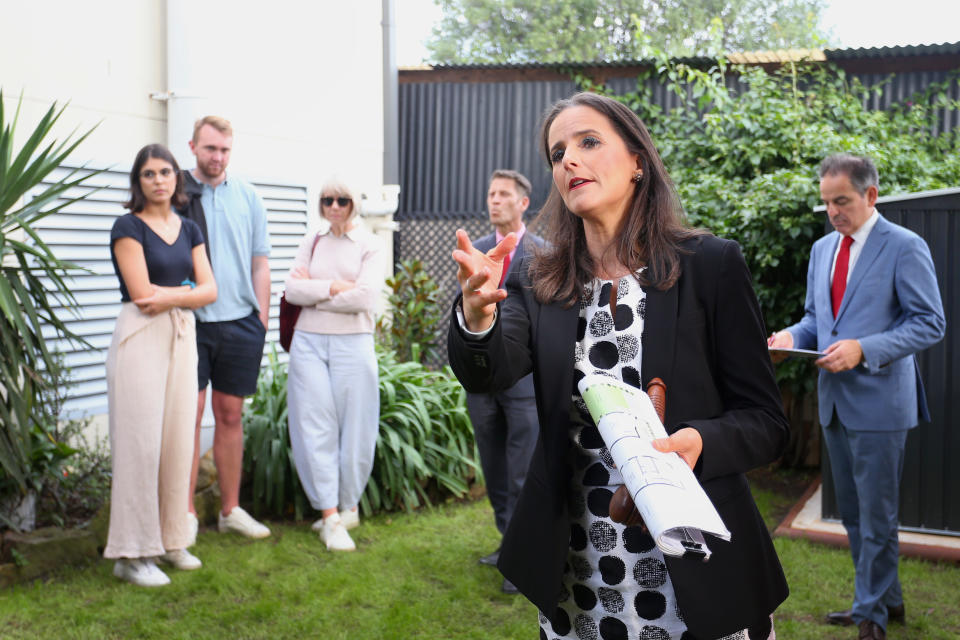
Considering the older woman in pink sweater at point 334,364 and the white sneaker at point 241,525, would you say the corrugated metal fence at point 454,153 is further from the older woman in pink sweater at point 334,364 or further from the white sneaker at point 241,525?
the white sneaker at point 241,525

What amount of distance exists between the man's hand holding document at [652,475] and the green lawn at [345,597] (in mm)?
2805

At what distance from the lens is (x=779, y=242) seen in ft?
22.9

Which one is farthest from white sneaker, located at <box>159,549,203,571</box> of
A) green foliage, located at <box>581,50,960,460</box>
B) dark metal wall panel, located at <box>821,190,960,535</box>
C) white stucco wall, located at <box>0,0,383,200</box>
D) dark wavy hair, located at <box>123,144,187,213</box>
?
green foliage, located at <box>581,50,960,460</box>

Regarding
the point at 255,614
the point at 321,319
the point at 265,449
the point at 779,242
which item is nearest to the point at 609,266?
the point at 255,614

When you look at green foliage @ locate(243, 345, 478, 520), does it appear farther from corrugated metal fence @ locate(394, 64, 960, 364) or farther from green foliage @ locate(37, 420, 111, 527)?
corrugated metal fence @ locate(394, 64, 960, 364)

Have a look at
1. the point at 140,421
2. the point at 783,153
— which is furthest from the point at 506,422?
the point at 783,153

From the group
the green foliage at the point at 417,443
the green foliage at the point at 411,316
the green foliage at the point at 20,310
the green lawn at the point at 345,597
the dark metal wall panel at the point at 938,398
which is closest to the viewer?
the green lawn at the point at 345,597

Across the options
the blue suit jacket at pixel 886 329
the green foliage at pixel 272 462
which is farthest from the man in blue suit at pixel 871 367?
the green foliage at pixel 272 462

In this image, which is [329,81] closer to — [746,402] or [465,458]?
[465,458]

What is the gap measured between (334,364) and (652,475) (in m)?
4.33

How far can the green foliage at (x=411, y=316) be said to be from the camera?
8.92 meters

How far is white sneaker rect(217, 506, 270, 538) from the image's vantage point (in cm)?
561

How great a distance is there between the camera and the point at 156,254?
4777 millimetres

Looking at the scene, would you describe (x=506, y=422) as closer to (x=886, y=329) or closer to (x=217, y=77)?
(x=886, y=329)
